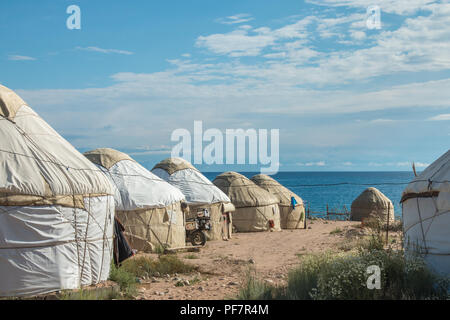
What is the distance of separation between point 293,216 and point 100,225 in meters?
15.1

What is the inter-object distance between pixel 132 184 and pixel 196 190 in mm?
3741

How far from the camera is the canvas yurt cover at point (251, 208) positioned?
65.2ft

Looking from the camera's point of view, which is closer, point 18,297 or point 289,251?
point 18,297

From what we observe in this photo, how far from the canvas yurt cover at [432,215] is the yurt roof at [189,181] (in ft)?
29.4

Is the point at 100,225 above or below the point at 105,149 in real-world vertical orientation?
below

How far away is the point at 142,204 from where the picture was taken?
513 inches

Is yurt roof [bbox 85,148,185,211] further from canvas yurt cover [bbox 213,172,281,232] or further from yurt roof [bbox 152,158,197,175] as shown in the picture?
canvas yurt cover [bbox 213,172,281,232]

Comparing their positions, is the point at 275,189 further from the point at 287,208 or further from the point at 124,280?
the point at 124,280

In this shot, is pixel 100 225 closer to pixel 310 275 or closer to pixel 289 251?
pixel 310 275

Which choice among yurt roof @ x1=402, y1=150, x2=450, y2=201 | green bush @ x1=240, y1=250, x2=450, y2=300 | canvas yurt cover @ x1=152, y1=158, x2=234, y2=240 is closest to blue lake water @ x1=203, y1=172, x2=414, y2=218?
canvas yurt cover @ x1=152, y1=158, x2=234, y2=240

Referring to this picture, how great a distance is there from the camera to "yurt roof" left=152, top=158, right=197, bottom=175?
683 inches

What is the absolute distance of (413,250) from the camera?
27.6ft
